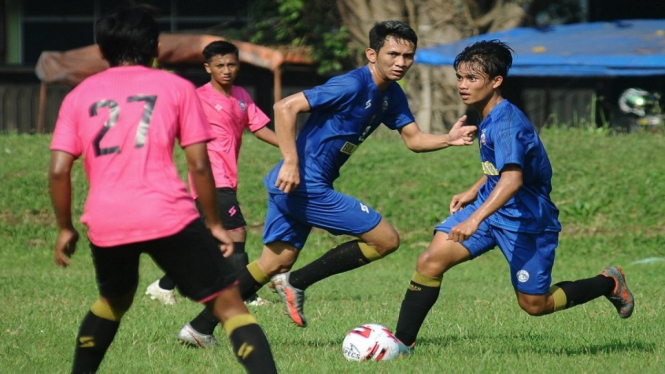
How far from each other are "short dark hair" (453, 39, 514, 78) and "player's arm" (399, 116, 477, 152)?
379 mm

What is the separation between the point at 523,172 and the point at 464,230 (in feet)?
2.06

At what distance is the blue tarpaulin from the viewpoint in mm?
15672

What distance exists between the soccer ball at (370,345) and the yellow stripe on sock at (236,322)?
1.53 metres

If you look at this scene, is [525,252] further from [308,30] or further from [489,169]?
[308,30]

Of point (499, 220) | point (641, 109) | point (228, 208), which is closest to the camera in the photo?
point (499, 220)

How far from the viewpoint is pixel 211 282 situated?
442 cm

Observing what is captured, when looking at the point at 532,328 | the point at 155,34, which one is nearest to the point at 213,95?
the point at 532,328

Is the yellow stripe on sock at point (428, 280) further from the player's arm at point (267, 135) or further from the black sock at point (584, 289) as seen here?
the player's arm at point (267, 135)

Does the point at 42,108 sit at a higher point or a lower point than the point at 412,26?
lower

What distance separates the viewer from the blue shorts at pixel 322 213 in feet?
20.7

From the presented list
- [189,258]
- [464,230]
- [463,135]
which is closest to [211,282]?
[189,258]

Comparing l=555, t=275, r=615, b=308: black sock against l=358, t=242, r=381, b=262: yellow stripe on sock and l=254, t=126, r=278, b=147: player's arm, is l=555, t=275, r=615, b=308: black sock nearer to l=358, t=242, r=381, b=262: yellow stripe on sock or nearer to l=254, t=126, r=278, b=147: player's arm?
l=358, t=242, r=381, b=262: yellow stripe on sock

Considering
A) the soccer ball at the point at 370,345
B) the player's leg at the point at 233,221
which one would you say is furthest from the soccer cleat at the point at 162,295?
the soccer ball at the point at 370,345

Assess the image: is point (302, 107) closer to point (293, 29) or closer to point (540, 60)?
point (540, 60)
